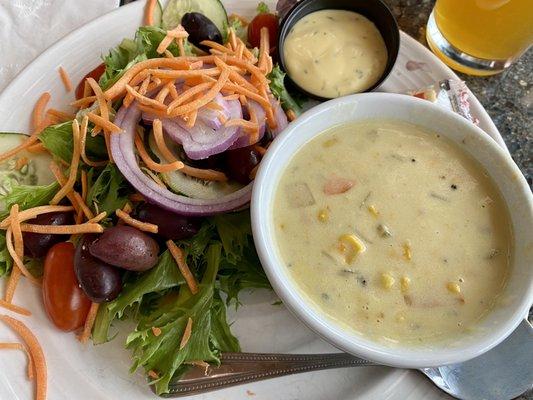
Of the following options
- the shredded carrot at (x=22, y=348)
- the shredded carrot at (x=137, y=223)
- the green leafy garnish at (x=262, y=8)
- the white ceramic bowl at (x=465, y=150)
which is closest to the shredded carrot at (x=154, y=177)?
the shredded carrot at (x=137, y=223)

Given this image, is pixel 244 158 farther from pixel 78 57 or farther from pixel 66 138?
pixel 78 57

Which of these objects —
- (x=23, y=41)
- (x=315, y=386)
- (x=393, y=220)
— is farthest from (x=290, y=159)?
(x=23, y=41)

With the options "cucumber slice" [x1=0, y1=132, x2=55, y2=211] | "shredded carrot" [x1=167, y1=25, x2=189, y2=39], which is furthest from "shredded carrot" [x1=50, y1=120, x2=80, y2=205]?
"shredded carrot" [x1=167, y1=25, x2=189, y2=39]

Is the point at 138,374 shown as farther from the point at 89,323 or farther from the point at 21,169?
the point at 21,169

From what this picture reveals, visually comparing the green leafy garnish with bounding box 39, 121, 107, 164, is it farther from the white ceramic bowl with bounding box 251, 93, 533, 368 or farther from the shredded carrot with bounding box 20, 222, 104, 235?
the white ceramic bowl with bounding box 251, 93, 533, 368

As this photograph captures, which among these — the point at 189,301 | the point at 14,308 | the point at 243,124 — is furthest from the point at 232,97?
the point at 14,308
